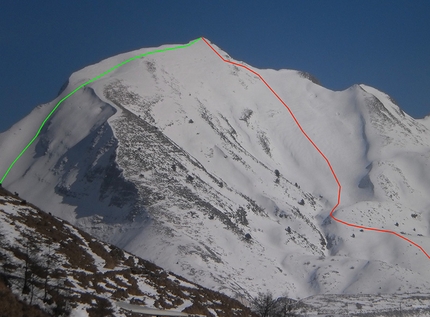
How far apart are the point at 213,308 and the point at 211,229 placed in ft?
214

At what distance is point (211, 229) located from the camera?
10488 centimetres

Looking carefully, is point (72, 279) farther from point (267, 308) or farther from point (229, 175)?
point (229, 175)

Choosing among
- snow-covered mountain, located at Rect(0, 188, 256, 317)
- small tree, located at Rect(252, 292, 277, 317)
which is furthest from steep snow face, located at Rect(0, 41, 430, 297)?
snow-covered mountain, located at Rect(0, 188, 256, 317)

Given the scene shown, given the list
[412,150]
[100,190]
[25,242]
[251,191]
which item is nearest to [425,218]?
[412,150]

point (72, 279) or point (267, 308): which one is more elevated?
point (267, 308)

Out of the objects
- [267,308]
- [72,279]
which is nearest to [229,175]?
[267,308]

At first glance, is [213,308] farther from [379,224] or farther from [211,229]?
[379,224]

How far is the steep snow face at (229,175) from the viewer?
338 ft

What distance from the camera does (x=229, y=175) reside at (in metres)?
130

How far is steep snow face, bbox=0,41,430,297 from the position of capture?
103 m

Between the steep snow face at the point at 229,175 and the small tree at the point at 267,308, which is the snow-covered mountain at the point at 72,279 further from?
the steep snow face at the point at 229,175

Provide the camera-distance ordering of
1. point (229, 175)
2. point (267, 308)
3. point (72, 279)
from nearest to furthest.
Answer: point (72, 279), point (267, 308), point (229, 175)

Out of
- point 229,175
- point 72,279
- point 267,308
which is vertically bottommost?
point 72,279

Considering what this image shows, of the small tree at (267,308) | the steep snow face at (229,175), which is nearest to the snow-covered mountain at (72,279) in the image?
the small tree at (267,308)
